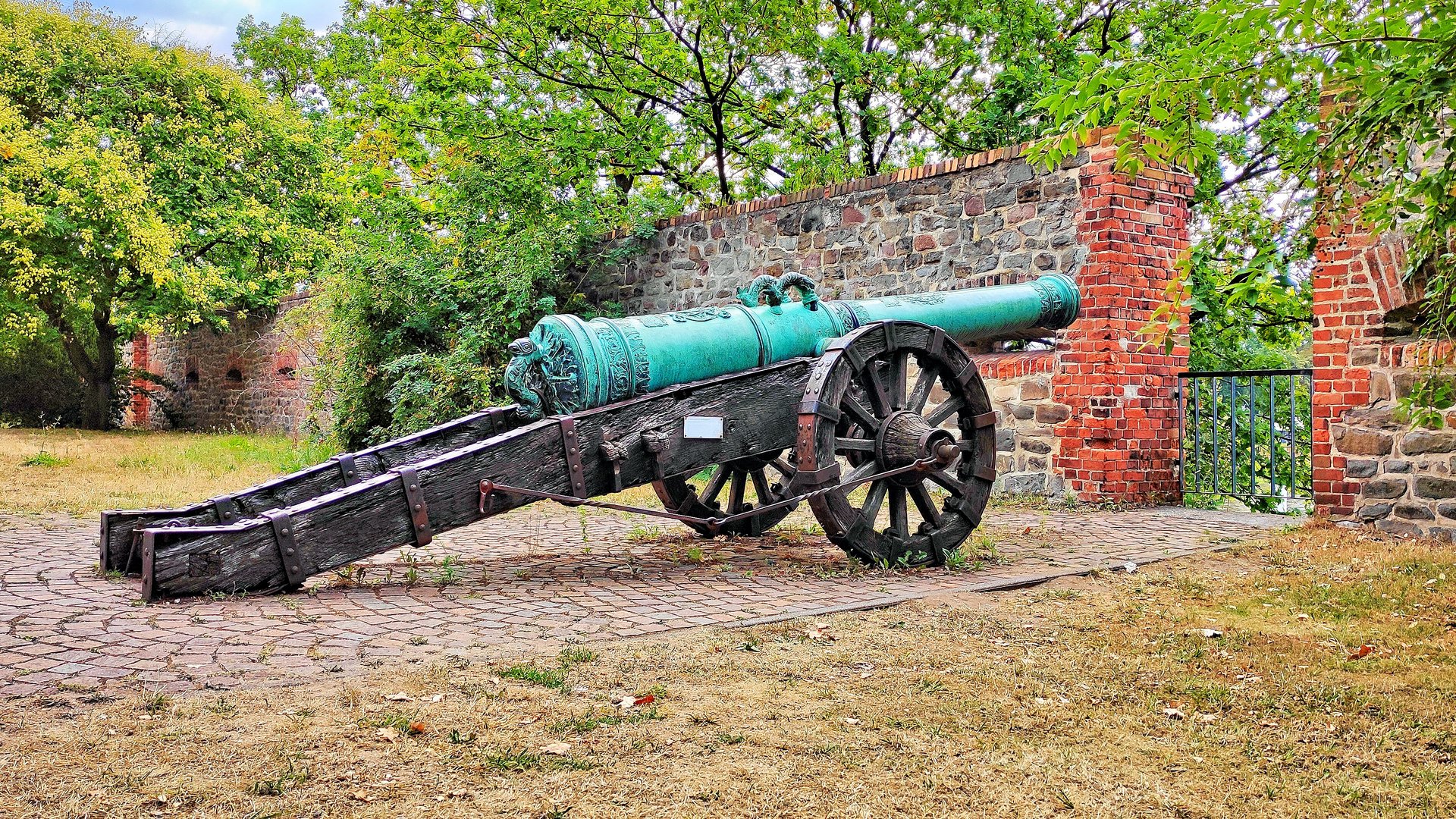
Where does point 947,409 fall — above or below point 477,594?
above

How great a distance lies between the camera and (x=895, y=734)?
8.63ft

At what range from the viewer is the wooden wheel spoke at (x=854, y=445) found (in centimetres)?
485

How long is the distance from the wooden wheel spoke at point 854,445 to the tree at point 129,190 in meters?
14.3

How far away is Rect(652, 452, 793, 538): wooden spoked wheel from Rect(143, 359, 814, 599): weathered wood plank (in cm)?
65

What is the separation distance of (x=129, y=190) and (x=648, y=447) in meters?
14.5

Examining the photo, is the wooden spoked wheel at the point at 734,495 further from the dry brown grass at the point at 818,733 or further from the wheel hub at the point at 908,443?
the dry brown grass at the point at 818,733

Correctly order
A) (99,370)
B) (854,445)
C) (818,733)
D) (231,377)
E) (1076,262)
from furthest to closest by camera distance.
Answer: (231,377) < (99,370) < (1076,262) < (854,445) < (818,733)

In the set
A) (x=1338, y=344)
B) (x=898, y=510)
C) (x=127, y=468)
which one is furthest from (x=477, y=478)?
(x=127, y=468)

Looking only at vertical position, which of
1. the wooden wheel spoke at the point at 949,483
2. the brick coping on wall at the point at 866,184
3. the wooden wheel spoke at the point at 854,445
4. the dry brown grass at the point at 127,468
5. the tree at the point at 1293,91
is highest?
the brick coping on wall at the point at 866,184

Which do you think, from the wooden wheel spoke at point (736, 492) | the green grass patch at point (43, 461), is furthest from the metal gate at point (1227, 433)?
the green grass patch at point (43, 461)

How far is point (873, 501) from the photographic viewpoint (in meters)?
4.93

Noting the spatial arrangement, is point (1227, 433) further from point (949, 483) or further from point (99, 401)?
point (99, 401)

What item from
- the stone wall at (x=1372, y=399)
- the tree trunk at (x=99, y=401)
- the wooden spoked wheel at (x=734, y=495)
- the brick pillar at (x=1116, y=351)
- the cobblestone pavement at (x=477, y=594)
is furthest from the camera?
the tree trunk at (x=99, y=401)

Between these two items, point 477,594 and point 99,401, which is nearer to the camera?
point 477,594
